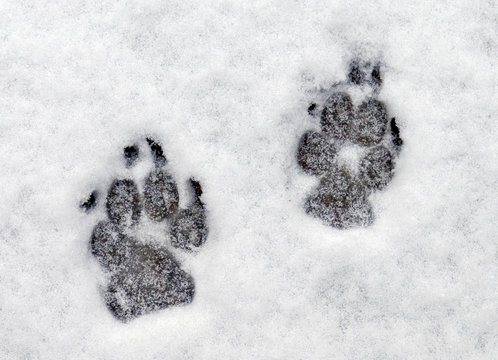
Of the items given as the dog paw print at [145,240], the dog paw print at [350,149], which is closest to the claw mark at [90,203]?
the dog paw print at [145,240]

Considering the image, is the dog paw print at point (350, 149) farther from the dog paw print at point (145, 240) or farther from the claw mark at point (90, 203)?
the claw mark at point (90, 203)

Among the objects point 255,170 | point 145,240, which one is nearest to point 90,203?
point 145,240

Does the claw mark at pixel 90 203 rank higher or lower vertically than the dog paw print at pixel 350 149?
lower

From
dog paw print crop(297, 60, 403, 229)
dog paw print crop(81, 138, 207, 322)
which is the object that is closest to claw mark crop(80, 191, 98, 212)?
dog paw print crop(81, 138, 207, 322)

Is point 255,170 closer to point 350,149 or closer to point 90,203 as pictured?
point 350,149

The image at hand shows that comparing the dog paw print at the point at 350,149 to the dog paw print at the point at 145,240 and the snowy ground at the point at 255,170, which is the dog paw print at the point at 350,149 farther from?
the dog paw print at the point at 145,240

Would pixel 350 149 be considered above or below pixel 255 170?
above

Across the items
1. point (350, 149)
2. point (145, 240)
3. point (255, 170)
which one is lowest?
point (145, 240)
